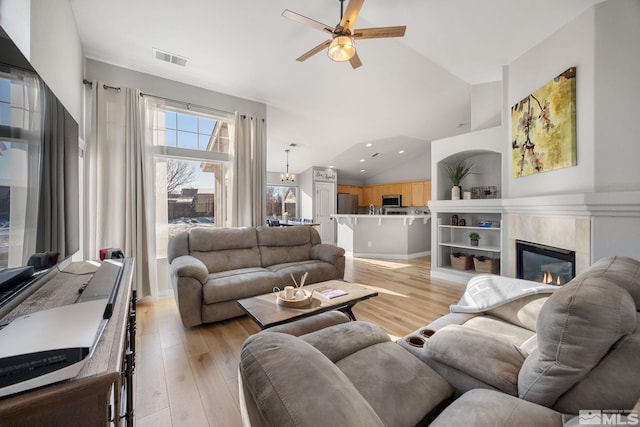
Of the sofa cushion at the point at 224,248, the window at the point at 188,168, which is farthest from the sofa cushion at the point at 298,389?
the window at the point at 188,168

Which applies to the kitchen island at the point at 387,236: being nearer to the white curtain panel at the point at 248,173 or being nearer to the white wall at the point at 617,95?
the white curtain panel at the point at 248,173

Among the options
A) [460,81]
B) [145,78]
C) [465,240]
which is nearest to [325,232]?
[465,240]

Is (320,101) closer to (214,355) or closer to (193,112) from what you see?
(193,112)

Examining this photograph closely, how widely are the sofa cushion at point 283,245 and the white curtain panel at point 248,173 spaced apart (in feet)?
1.50

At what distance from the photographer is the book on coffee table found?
2124 millimetres

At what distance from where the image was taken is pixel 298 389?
636mm

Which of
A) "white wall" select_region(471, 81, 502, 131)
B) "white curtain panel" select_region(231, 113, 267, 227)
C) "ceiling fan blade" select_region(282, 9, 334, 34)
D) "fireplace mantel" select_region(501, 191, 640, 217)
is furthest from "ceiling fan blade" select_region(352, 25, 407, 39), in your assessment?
"white wall" select_region(471, 81, 502, 131)

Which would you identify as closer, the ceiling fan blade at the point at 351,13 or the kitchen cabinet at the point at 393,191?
the ceiling fan blade at the point at 351,13

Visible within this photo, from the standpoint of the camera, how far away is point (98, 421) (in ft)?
1.95

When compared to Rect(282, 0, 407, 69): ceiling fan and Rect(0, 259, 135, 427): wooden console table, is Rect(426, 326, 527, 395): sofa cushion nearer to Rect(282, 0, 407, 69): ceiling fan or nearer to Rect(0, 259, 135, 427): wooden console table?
Rect(0, 259, 135, 427): wooden console table

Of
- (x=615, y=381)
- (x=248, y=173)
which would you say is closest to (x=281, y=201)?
(x=248, y=173)

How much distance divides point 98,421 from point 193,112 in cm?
390

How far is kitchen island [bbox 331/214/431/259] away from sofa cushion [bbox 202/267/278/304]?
373cm

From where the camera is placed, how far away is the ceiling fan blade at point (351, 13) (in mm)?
1988
